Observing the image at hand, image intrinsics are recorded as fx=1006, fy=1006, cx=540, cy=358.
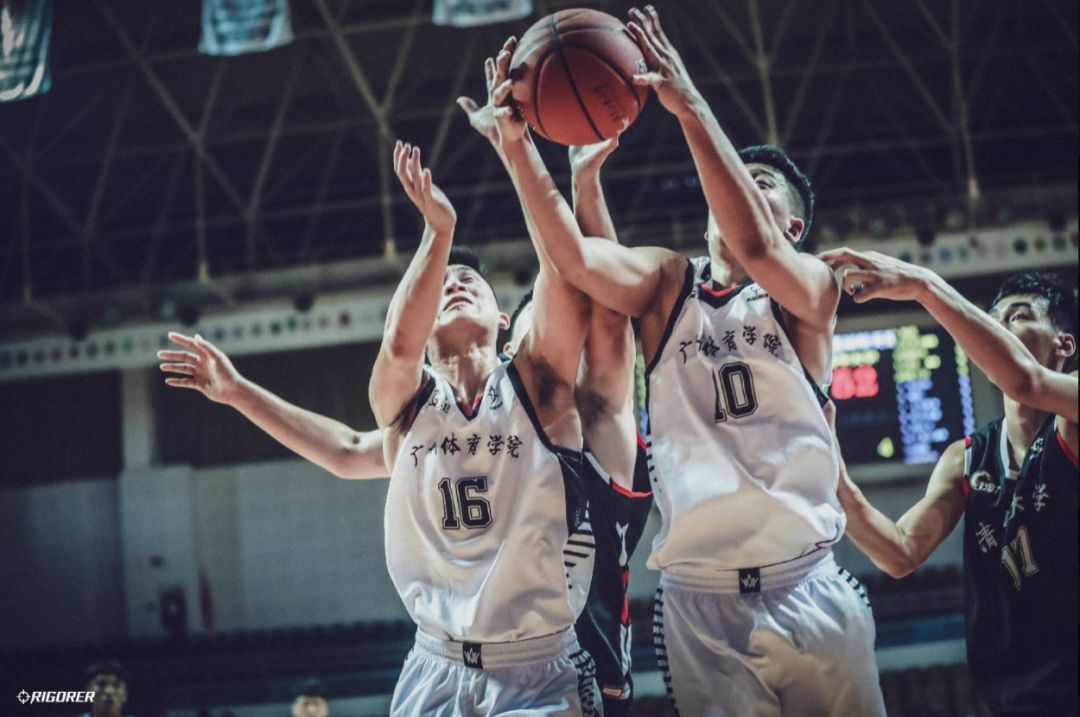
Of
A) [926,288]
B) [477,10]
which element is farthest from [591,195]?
[477,10]

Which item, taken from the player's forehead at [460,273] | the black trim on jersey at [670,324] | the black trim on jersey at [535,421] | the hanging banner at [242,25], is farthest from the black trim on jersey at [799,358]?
the hanging banner at [242,25]

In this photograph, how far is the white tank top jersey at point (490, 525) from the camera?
2.75 meters

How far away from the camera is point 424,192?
282cm

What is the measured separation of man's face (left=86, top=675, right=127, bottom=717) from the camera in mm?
5680

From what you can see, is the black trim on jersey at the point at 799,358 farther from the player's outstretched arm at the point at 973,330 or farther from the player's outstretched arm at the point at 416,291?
the player's outstretched arm at the point at 416,291

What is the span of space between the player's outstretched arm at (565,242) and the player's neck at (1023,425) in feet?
4.09

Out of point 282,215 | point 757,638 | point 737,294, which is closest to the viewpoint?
point 757,638

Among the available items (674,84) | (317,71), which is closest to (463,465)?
(674,84)

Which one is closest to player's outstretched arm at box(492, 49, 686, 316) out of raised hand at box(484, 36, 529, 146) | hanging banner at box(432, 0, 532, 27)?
raised hand at box(484, 36, 529, 146)

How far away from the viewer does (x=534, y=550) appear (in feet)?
9.14

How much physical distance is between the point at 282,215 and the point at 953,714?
29.5ft

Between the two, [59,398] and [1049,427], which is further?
[59,398]

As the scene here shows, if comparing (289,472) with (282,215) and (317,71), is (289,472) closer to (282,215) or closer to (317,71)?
(282,215)

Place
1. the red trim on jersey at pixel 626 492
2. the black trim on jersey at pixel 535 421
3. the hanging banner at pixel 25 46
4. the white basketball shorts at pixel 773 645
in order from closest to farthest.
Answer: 1. the white basketball shorts at pixel 773 645
2. the black trim on jersey at pixel 535 421
3. the red trim on jersey at pixel 626 492
4. the hanging banner at pixel 25 46
